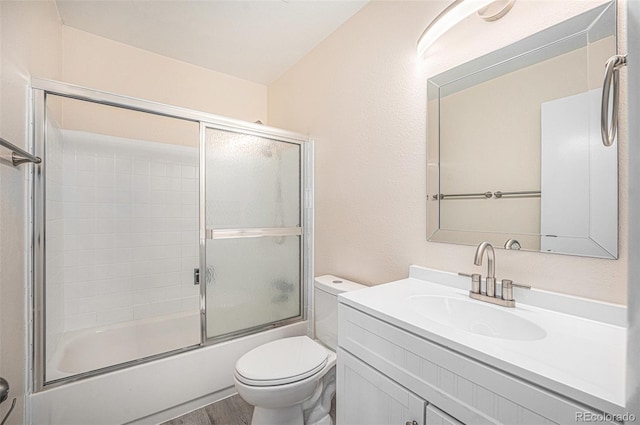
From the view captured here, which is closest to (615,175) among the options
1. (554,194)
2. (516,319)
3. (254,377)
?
(554,194)

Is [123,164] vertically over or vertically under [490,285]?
over

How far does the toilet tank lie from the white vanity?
438 millimetres

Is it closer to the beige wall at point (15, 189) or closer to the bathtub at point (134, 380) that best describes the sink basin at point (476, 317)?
the bathtub at point (134, 380)

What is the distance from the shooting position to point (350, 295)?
1.10 meters

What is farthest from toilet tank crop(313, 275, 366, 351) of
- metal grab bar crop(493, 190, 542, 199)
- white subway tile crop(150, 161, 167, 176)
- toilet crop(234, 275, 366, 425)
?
white subway tile crop(150, 161, 167, 176)

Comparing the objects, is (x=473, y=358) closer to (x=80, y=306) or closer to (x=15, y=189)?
(x=15, y=189)

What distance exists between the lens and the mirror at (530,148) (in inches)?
34.5

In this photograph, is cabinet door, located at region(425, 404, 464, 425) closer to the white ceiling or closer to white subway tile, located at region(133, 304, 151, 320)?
the white ceiling

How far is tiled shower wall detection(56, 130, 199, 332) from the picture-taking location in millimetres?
1960

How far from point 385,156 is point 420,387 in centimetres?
111

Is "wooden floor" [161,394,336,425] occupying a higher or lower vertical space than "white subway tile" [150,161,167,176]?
lower

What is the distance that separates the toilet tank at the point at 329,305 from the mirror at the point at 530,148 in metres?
0.62

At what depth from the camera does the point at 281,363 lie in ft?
4.62

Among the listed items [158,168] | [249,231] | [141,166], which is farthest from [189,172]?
[249,231]
